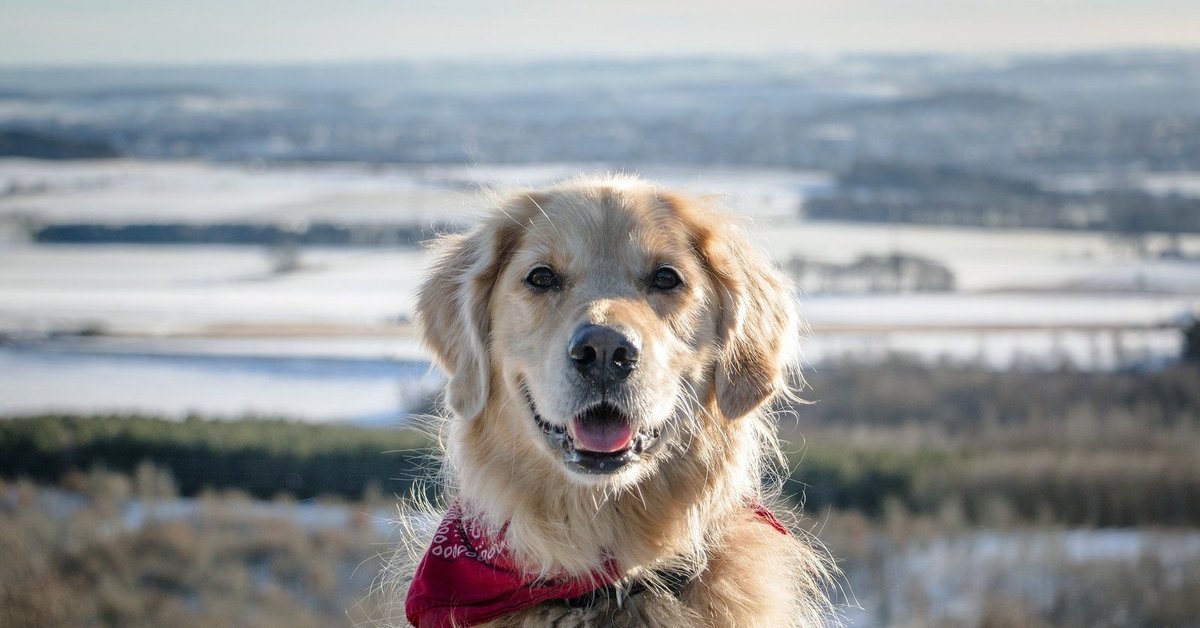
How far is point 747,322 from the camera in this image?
168 inches

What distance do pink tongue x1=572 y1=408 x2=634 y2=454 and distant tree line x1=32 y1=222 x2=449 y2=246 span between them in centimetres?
1426

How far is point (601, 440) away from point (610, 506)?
48cm

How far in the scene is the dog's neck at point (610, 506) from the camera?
402 centimetres

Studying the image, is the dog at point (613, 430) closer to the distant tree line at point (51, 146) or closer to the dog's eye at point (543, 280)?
the dog's eye at point (543, 280)

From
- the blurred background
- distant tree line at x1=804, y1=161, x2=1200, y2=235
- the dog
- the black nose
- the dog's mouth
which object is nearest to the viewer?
the black nose

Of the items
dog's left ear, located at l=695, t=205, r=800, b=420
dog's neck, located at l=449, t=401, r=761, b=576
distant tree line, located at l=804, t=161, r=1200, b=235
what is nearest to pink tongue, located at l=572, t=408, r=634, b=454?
dog's neck, located at l=449, t=401, r=761, b=576

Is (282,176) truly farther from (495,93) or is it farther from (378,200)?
(495,93)

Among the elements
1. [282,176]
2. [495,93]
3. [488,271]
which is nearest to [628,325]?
[488,271]

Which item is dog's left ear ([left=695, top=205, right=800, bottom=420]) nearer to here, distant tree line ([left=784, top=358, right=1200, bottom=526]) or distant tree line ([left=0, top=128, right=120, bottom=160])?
distant tree line ([left=0, top=128, right=120, bottom=160])

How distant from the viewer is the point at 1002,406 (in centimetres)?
2473

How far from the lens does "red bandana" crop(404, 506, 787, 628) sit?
3.94 m

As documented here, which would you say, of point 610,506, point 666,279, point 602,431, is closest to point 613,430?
point 602,431

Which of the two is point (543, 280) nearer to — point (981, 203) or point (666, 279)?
point (666, 279)

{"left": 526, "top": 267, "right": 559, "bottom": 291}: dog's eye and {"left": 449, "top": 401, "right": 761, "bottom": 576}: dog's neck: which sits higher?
{"left": 526, "top": 267, "right": 559, "bottom": 291}: dog's eye
